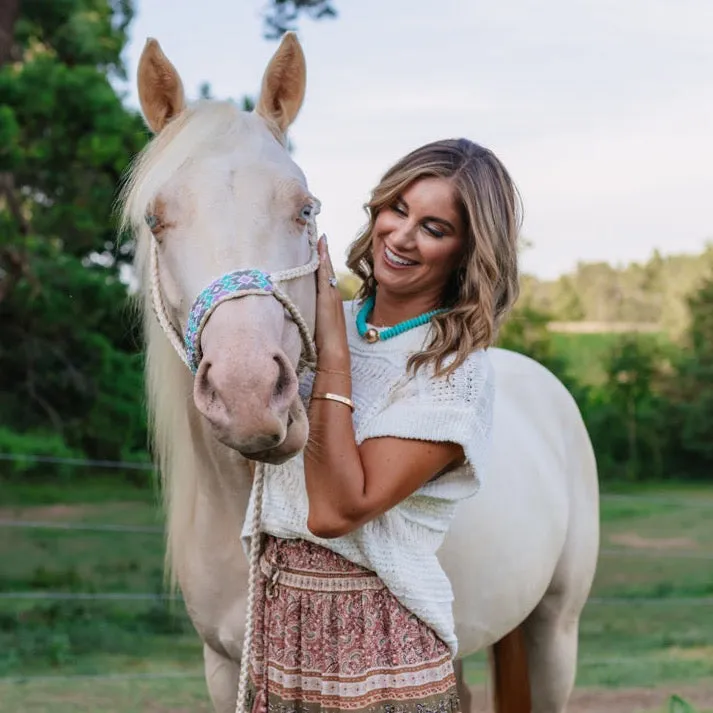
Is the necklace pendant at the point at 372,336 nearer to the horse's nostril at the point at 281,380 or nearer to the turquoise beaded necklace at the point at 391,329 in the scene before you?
the turquoise beaded necklace at the point at 391,329

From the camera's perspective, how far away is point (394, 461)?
146cm

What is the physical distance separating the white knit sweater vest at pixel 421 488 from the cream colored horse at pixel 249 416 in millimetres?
172

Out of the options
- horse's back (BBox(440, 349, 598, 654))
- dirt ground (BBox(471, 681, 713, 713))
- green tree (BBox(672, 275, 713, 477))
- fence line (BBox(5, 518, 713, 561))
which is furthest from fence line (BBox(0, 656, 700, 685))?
green tree (BBox(672, 275, 713, 477))

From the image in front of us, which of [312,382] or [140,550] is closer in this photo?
[312,382]

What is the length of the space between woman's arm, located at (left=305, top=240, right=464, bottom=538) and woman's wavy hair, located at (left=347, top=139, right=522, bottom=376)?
0.44 ft

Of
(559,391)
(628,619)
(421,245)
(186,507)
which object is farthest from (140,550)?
(421,245)

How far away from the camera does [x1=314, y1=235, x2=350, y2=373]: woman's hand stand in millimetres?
1474

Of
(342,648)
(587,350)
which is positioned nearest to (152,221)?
(342,648)

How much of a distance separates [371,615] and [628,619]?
5.97 meters

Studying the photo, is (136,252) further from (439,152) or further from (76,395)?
(76,395)

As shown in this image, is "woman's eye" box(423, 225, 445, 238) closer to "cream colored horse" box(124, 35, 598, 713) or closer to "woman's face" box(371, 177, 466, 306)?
"woman's face" box(371, 177, 466, 306)

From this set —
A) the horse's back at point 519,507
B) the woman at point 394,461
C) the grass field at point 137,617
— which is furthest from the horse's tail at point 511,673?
the grass field at point 137,617

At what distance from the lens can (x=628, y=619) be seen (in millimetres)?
6973

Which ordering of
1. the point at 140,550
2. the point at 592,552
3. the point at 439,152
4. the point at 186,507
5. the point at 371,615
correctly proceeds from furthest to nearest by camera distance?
the point at 140,550 → the point at 592,552 → the point at 186,507 → the point at 439,152 → the point at 371,615
